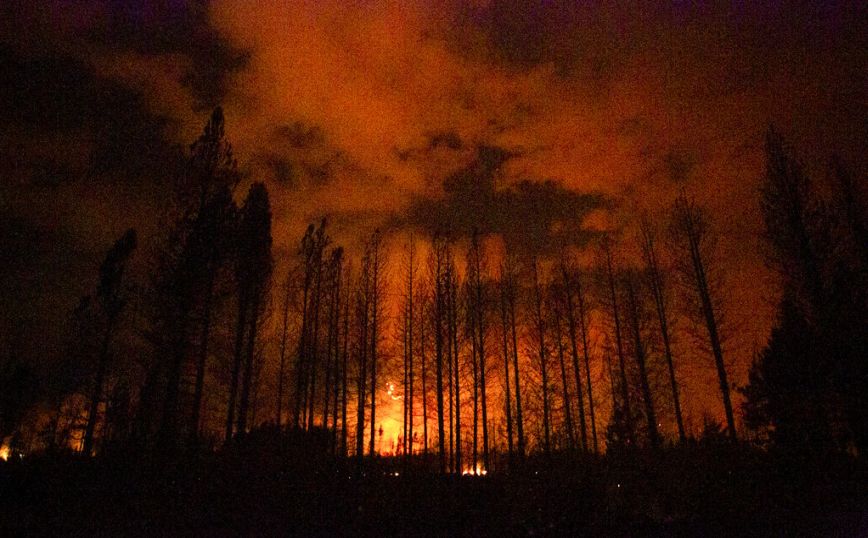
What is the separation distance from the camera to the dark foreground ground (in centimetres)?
969

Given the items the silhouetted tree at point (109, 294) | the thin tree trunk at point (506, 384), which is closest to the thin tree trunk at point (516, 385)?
the thin tree trunk at point (506, 384)

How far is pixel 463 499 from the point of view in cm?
1268

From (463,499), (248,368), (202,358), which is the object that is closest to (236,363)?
(248,368)

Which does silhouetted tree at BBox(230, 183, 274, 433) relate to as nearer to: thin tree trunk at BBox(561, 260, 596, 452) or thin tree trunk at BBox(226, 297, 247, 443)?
thin tree trunk at BBox(226, 297, 247, 443)

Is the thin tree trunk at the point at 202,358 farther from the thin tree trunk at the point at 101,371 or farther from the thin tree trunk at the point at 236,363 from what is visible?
the thin tree trunk at the point at 101,371

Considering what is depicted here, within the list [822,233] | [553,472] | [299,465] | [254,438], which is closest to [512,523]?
[553,472]

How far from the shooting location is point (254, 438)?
19.0m

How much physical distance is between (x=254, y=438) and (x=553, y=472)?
12625 millimetres

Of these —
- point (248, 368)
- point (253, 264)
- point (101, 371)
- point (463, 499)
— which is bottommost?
point (463, 499)

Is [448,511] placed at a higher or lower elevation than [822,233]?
lower

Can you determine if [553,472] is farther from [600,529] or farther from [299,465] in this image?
[299,465]

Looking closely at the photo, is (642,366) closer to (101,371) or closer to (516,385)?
(516,385)

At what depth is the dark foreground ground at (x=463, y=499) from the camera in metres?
9.69

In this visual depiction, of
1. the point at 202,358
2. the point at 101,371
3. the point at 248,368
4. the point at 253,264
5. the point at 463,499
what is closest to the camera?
the point at 463,499
